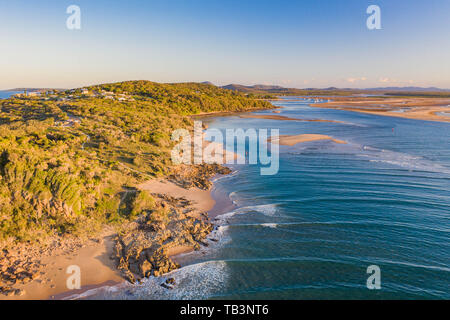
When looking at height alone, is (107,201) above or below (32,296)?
above

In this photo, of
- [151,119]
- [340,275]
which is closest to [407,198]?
[340,275]

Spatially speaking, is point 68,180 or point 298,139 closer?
point 68,180

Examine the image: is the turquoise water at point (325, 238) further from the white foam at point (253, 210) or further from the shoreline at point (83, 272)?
the shoreline at point (83, 272)

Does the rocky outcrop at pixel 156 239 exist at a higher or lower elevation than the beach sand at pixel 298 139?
lower

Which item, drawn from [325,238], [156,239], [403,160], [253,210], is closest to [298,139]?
[403,160]

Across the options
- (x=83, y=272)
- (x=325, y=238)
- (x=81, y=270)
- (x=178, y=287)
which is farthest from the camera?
(x=325, y=238)

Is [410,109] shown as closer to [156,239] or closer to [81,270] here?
[156,239]

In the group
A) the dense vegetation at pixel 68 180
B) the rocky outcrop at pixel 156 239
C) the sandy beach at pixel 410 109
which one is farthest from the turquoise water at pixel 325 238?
the sandy beach at pixel 410 109
